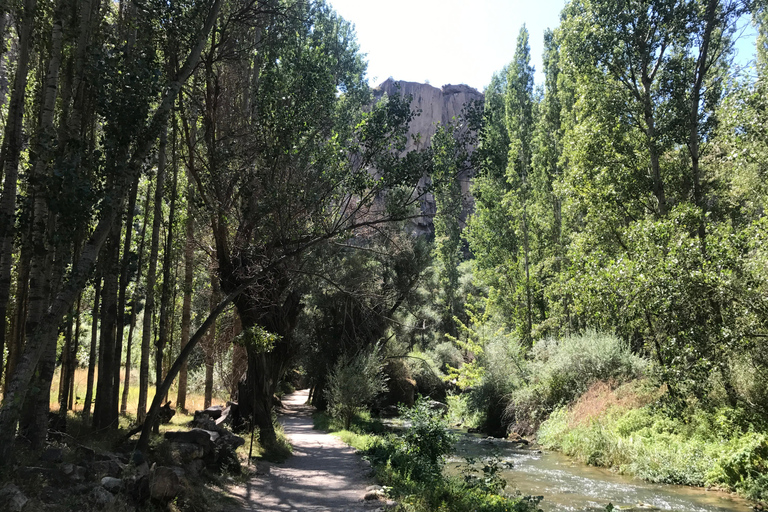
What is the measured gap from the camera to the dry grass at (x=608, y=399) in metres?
15.9

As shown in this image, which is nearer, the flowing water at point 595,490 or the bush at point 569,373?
the flowing water at point 595,490

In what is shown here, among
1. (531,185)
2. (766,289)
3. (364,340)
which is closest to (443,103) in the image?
(531,185)

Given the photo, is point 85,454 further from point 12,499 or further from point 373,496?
point 373,496

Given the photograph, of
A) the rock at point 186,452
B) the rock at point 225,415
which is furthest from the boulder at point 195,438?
the rock at point 225,415

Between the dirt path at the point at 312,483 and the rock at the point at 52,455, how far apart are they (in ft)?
9.40

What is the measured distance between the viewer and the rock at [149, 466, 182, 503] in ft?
19.9

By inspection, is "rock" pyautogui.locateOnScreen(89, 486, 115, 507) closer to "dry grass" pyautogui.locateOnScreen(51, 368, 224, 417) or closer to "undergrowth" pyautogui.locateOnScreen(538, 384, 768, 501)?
"dry grass" pyautogui.locateOnScreen(51, 368, 224, 417)

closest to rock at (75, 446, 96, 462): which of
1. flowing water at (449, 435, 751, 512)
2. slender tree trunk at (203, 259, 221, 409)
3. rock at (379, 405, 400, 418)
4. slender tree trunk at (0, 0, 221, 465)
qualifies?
slender tree trunk at (0, 0, 221, 465)

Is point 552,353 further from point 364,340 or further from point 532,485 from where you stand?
point 532,485

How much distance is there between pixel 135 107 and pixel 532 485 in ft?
38.1

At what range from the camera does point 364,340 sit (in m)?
25.0

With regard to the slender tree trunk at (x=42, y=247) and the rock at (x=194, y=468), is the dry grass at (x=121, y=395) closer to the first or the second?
the rock at (x=194, y=468)

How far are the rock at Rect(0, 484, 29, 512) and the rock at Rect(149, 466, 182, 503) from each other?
1.73 meters

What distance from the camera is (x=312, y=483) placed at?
986 centimetres
